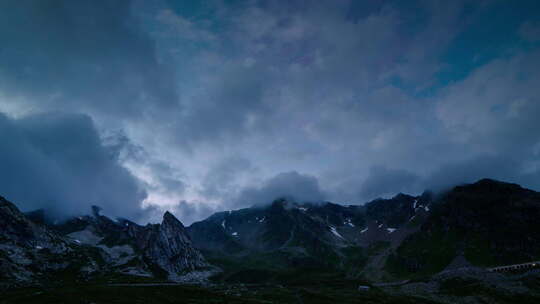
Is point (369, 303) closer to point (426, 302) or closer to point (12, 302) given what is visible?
point (426, 302)

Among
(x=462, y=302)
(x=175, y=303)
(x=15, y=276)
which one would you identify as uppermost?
(x=15, y=276)

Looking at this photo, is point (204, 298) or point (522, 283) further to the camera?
point (522, 283)

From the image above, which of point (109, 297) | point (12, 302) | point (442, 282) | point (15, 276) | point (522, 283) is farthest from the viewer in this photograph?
point (442, 282)

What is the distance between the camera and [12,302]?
344 ft

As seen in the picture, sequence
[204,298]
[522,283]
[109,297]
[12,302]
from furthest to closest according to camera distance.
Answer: [522,283]
[204,298]
[109,297]
[12,302]

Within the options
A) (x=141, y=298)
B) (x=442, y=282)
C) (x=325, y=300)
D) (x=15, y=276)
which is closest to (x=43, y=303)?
(x=141, y=298)

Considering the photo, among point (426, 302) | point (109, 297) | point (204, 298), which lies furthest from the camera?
point (426, 302)

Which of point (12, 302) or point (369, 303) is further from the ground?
point (12, 302)

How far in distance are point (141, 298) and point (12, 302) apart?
41387mm

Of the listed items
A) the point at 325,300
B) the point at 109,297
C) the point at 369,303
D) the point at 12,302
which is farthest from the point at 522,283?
the point at 12,302

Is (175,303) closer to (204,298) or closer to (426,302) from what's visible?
(204,298)

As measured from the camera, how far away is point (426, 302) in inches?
5600

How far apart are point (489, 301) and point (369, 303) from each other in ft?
171

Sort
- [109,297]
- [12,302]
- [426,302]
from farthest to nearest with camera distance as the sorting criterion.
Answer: [426,302] < [109,297] < [12,302]
